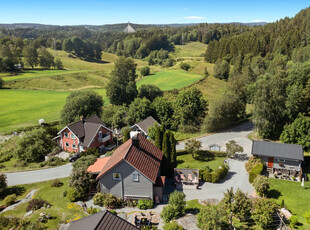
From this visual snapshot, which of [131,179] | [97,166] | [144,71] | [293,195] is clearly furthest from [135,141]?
[144,71]

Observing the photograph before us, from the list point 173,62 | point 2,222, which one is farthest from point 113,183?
point 173,62

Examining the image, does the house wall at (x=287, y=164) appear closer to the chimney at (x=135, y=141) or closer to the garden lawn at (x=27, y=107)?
the chimney at (x=135, y=141)

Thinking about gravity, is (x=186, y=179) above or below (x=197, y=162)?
above

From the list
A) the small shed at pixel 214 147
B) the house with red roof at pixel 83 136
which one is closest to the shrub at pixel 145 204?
the small shed at pixel 214 147

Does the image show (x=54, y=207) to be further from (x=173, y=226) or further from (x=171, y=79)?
(x=171, y=79)

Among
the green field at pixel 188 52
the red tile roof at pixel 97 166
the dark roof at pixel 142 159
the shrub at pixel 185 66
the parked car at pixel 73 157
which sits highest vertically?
the green field at pixel 188 52

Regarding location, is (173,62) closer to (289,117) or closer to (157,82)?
(157,82)
